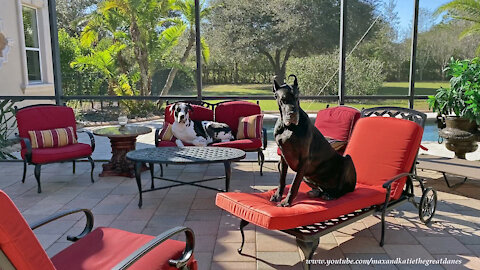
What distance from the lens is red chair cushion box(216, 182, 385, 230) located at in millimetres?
2611

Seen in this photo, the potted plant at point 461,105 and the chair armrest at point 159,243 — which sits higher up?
the potted plant at point 461,105

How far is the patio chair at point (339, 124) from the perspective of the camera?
492 centimetres

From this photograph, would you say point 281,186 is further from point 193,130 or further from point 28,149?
point 28,149

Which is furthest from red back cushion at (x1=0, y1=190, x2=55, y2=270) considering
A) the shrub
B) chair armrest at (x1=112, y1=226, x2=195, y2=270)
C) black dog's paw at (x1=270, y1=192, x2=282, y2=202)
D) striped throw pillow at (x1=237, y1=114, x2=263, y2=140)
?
the shrub

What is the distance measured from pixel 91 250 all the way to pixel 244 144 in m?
3.24

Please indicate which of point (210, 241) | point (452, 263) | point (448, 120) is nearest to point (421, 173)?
point (448, 120)

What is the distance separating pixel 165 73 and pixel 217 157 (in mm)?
15271

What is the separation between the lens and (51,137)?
5023 millimetres

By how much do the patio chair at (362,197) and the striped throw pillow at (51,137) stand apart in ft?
9.97

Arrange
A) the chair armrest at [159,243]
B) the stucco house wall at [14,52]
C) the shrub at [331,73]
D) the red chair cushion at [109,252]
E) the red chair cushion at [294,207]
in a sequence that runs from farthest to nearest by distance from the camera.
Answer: the shrub at [331,73] → the stucco house wall at [14,52] → the red chair cushion at [294,207] → the red chair cushion at [109,252] → the chair armrest at [159,243]

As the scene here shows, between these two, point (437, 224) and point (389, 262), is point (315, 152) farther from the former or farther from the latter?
point (437, 224)

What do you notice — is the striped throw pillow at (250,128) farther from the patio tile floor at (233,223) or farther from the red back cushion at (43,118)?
the red back cushion at (43,118)

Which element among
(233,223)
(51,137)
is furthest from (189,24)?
(233,223)

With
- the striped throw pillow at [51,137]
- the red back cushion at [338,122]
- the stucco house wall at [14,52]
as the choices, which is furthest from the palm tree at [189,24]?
the red back cushion at [338,122]
